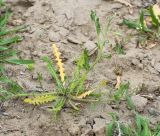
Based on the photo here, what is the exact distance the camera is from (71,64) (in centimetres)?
299

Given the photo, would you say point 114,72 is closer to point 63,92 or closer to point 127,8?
point 63,92

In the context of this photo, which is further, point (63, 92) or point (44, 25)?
point (44, 25)

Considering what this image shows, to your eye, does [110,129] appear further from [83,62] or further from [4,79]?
[4,79]

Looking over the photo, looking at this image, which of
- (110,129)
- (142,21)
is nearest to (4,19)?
(142,21)

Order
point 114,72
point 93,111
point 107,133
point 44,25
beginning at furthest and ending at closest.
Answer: point 44,25 < point 114,72 < point 93,111 < point 107,133

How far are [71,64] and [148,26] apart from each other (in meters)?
0.75

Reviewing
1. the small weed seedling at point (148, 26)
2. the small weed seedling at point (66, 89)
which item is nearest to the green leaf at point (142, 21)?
the small weed seedling at point (148, 26)

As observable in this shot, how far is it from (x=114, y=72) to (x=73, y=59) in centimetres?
33

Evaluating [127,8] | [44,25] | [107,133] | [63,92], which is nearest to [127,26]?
[127,8]

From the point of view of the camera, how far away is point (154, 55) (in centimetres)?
306

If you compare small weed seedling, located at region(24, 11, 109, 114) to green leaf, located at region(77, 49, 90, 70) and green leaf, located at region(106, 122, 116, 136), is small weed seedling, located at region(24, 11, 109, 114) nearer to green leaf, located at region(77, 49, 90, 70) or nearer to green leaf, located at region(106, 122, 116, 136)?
green leaf, located at region(77, 49, 90, 70)

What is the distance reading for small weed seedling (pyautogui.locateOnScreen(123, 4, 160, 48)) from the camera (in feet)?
10.4

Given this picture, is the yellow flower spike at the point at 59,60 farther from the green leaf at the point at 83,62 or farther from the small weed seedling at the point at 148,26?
the small weed seedling at the point at 148,26

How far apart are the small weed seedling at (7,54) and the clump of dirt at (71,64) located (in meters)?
0.06
